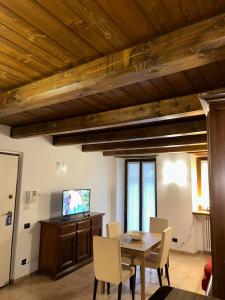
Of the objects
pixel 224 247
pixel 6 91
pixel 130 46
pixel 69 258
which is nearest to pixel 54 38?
pixel 130 46

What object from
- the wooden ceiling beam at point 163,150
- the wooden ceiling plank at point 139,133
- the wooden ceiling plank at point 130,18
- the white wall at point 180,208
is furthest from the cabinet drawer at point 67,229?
the wooden ceiling plank at point 130,18

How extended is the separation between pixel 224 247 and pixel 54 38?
1759 mm

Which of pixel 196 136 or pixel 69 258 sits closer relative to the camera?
pixel 196 136

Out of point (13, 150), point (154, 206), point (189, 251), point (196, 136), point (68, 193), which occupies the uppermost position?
point (196, 136)

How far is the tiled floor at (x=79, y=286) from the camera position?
10.7 feet

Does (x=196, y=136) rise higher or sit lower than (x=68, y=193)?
higher

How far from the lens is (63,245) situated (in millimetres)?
3941

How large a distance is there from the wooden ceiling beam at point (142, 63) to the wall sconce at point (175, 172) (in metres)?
4.23

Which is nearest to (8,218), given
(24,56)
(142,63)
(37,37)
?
(24,56)

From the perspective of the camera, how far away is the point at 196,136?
365 centimetres

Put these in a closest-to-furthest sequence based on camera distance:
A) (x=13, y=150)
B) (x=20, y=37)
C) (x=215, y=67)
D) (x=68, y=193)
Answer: (x=20, y=37)
(x=215, y=67)
(x=13, y=150)
(x=68, y=193)

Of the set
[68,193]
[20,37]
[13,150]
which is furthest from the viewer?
[68,193]

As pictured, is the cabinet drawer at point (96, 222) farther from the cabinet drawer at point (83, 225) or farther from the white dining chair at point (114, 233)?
the white dining chair at point (114, 233)

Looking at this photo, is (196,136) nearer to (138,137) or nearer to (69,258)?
(138,137)
